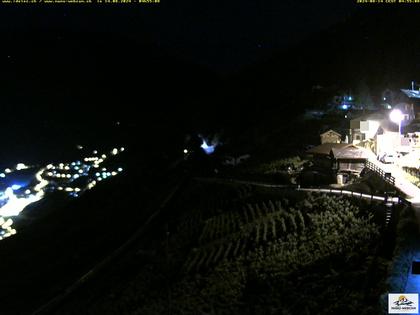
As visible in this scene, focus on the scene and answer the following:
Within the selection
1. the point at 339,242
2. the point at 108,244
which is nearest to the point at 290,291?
the point at 339,242

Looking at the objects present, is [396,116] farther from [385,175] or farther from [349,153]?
[385,175]

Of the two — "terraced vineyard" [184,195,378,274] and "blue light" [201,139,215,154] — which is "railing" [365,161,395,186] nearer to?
"terraced vineyard" [184,195,378,274]

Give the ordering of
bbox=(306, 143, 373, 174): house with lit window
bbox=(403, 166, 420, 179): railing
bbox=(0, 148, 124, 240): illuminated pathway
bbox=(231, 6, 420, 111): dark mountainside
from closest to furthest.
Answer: bbox=(403, 166, 420, 179): railing → bbox=(306, 143, 373, 174): house with lit window → bbox=(0, 148, 124, 240): illuminated pathway → bbox=(231, 6, 420, 111): dark mountainside

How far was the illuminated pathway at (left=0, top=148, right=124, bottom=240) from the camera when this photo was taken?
142ft

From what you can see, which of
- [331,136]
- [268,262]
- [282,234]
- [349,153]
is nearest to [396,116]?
[331,136]

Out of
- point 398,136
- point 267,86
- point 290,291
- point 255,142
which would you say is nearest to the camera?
point 290,291

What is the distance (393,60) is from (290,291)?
44302 mm

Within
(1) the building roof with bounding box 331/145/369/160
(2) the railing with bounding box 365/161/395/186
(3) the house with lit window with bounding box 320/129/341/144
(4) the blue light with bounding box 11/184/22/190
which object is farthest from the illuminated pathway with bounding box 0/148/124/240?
(2) the railing with bounding box 365/161/395/186

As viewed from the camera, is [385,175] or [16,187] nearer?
[385,175]

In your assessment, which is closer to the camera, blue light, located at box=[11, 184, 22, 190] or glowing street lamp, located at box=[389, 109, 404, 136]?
glowing street lamp, located at box=[389, 109, 404, 136]

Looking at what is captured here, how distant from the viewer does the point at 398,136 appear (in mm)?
25000

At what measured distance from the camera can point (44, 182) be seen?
2167 inches

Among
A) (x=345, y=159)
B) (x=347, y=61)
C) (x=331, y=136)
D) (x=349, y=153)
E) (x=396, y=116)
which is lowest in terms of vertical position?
(x=345, y=159)

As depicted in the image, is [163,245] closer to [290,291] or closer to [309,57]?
[290,291]
